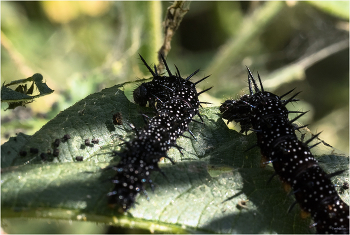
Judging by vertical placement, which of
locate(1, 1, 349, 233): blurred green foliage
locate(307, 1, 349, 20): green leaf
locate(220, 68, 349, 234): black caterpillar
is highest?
locate(1, 1, 349, 233): blurred green foliage

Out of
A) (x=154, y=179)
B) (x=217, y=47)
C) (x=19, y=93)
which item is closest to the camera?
(x=154, y=179)

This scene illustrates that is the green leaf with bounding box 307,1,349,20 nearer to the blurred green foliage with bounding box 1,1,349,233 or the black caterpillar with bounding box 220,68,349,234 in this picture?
the blurred green foliage with bounding box 1,1,349,233

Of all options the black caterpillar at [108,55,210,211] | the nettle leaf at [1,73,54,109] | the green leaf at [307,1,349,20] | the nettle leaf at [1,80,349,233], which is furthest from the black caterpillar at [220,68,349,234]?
the green leaf at [307,1,349,20]

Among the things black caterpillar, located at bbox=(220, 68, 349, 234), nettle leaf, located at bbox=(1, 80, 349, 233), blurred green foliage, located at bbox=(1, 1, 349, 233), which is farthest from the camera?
blurred green foliage, located at bbox=(1, 1, 349, 233)

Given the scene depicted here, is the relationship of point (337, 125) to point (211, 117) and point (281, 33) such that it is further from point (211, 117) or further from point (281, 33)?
point (211, 117)

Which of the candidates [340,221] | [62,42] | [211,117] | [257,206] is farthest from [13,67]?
[340,221]

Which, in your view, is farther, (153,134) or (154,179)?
(153,134)

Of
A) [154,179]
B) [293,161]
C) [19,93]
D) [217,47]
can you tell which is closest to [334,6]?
[217,47]

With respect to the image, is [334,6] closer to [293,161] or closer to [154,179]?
[293,161]
